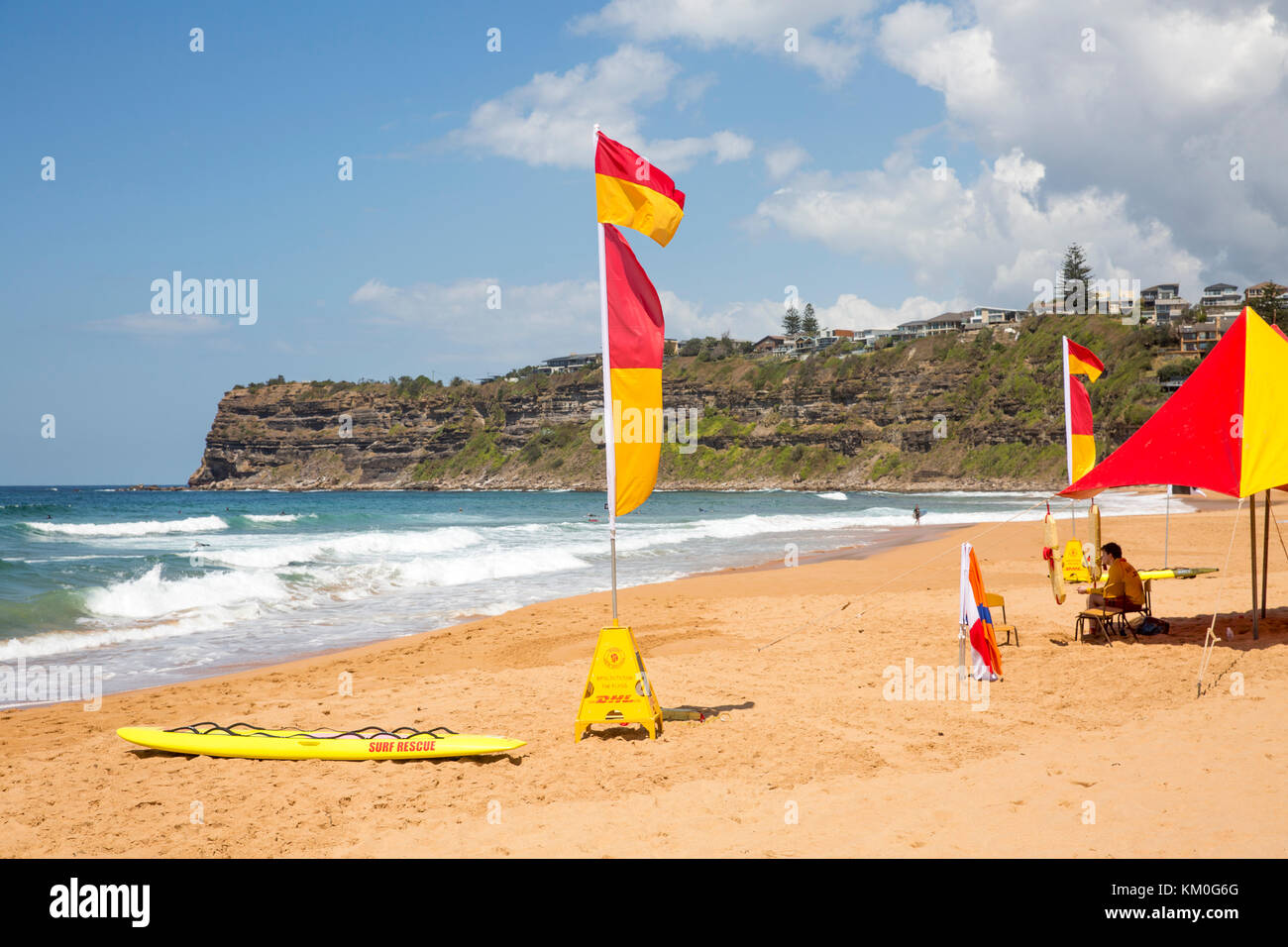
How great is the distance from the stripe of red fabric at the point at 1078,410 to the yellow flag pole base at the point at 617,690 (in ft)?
36.2

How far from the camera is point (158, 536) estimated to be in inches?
1353

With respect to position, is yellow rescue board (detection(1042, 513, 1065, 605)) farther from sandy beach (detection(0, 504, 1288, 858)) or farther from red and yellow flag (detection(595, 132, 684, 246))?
red and yellow flag (detection(595, 132, 684, 246))

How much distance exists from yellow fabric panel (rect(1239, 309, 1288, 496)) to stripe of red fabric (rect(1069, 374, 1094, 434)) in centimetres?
566

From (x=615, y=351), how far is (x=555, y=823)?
10.1ft

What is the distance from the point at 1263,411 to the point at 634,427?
6.78 meters

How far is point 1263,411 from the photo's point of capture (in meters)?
8.77

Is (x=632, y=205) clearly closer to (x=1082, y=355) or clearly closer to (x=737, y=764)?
(x=737, y=764)

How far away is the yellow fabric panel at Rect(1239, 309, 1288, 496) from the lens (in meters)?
8.48

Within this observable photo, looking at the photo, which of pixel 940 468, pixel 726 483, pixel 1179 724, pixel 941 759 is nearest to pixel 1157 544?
pixel 1179 724

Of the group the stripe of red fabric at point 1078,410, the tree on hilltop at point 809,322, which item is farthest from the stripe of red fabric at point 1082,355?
the tree on hilltop at point 809,322

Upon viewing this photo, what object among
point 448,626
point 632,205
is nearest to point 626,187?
point 632,205

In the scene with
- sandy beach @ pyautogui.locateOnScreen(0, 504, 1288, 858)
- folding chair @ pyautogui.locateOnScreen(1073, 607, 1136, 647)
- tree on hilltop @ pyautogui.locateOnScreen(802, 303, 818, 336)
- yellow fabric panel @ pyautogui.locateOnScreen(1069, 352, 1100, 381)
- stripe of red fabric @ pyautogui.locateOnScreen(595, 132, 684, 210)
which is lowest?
sandy beach @ pyautogui.locateOnScreen(0, 504, 1288, 858)

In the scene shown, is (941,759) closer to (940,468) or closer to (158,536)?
(158,536)

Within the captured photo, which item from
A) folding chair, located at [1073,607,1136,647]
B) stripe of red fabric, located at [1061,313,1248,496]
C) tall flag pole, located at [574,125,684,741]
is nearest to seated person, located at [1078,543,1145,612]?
folding chair, located at [1073,607,1136,647]
